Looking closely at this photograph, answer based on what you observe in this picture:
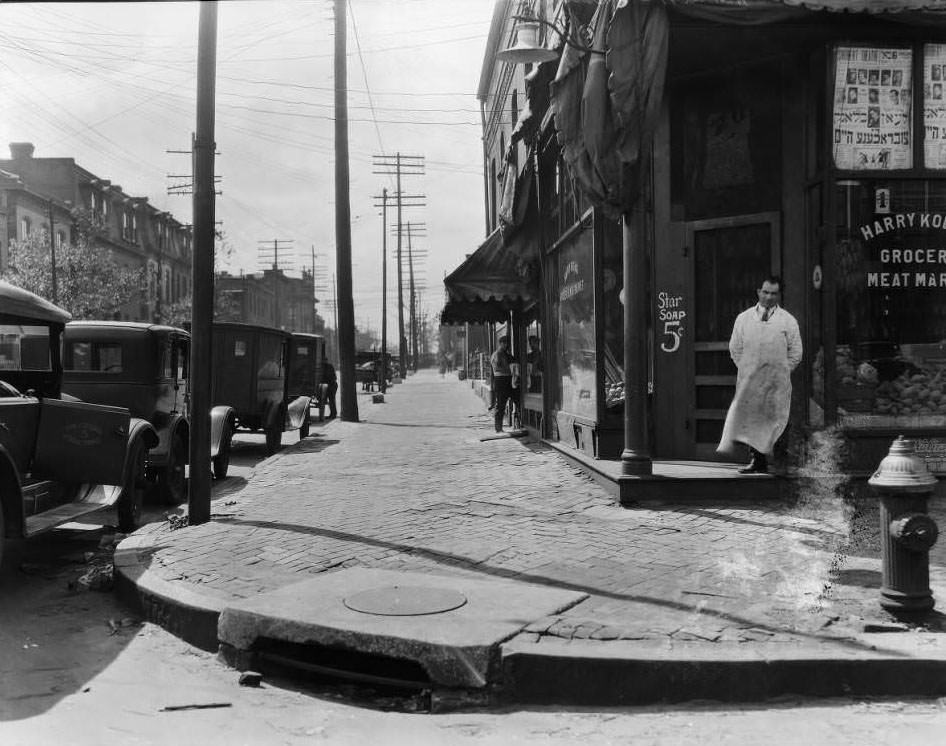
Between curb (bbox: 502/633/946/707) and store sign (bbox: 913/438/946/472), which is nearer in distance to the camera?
curb (bbox: 502/633/946/707)

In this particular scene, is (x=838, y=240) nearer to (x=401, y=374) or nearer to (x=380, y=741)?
(x=380, y=741)

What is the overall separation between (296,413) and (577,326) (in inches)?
284

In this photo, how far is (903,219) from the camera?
7848 mm

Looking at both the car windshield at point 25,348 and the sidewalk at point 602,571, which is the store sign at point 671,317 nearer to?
the sidewalk at point 602,571

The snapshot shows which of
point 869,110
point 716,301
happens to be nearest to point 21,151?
point 716,301

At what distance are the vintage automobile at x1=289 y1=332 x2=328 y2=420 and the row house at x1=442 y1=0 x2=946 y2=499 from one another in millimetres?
10130

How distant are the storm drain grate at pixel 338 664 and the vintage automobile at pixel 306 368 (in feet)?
42.9

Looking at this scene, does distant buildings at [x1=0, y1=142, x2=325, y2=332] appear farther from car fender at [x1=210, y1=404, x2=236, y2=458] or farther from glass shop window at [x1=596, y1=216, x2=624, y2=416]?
glass shop window at [x1=596, y1=216, x2=624, y2=416]

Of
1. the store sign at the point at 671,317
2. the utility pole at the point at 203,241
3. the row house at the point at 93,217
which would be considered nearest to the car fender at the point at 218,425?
the utility pole at the point at 203,241

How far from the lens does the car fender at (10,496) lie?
18.0 ft

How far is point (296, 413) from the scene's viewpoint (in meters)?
16.2

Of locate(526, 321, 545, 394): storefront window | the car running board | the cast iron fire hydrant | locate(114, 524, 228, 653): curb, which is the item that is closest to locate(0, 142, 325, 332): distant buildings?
locate(526, 321, 545, 394): storefront window

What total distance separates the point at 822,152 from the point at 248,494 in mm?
6750

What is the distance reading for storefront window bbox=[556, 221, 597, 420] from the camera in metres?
9.96
